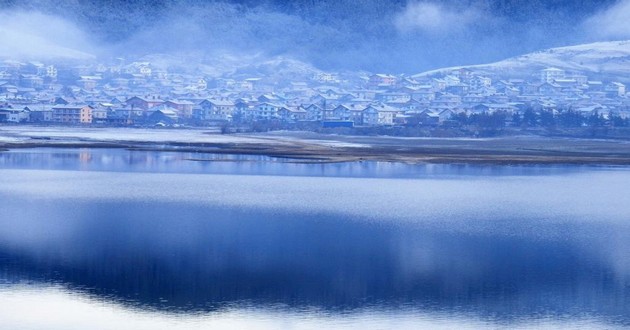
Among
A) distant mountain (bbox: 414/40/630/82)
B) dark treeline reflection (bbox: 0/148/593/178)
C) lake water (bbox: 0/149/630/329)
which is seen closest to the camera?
lake water (bbox: 0/149/630/329)

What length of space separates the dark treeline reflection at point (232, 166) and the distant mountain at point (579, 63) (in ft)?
174

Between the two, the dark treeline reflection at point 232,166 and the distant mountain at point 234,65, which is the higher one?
the distant mountain at point 234,65

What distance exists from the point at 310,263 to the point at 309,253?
61cm

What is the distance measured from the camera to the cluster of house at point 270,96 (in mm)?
52500

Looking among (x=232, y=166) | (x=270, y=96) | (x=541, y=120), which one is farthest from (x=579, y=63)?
(x=232, y=166)

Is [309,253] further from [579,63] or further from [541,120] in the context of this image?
[579,63]

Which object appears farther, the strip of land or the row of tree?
the row of tree

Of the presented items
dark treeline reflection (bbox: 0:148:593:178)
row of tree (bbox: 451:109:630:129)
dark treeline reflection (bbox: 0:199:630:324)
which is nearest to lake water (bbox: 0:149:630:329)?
dark treeline reflection (bbox: 0:199:630:324)

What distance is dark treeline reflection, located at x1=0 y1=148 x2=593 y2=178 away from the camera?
23.1 m

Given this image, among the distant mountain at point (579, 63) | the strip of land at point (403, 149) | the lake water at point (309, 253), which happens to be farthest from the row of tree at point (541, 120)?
the distant mountain at point (579, 63)

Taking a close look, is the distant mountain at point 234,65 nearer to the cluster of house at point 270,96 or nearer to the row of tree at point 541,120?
the cluster of house at point 270,96

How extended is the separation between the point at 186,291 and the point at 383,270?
2.24m

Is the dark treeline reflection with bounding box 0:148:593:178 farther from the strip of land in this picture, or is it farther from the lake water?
the lake water

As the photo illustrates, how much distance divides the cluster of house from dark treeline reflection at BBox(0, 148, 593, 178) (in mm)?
22577
